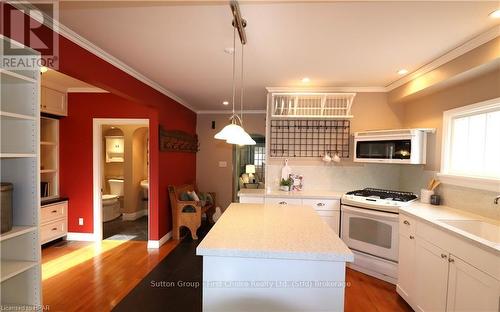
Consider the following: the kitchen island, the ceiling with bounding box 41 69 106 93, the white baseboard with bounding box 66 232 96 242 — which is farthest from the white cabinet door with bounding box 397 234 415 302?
the ceiling with bounding box 41 69 106 93

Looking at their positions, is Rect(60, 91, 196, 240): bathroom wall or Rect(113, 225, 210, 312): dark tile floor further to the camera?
Rect(60, 91, 196, 240): bathroom wall

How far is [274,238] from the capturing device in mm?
1459

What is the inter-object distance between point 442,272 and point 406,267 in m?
0.54

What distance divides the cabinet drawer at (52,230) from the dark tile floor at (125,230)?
2.03ft

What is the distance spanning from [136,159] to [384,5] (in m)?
5.20

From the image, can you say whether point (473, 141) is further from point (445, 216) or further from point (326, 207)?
point (326, 207)

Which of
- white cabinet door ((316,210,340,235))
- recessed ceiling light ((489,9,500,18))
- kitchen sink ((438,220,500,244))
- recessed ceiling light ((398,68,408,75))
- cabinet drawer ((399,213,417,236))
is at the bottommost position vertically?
white cabinet door ((316,210,340,235))

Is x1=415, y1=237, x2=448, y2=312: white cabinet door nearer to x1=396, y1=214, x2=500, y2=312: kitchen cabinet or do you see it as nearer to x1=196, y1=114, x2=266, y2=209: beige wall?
x1=396, y1=214, x2=500, y2=312: kitchen cabinet

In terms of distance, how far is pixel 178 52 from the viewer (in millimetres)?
2293

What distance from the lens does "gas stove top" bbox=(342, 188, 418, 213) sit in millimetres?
2641

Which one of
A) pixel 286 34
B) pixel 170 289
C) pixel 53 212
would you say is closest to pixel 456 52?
pixel 286 34

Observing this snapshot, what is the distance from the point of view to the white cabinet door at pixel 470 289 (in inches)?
55.1

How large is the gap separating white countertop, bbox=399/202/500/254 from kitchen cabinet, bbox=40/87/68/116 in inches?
190

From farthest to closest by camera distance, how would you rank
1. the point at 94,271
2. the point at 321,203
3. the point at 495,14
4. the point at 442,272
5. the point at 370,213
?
the point at 321,203, the point at 94,271, the point at 370,213, the point at 442,272, the point at 495,14
